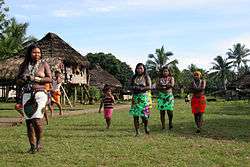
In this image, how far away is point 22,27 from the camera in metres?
38.7

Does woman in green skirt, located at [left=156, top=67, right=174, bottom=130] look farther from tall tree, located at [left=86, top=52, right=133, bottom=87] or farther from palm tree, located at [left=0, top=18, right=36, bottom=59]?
tall tree, located at [left=86, top=52, right=133, bottom=87]

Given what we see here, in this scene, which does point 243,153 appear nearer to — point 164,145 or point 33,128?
point 164,145

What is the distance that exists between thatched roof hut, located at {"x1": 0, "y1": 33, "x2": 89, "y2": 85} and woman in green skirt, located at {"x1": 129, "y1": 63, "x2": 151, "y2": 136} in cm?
2113

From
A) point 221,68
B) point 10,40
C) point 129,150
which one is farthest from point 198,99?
point 221,68

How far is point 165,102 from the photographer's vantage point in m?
12.1

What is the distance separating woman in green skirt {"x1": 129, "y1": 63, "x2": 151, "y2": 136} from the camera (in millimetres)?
10547

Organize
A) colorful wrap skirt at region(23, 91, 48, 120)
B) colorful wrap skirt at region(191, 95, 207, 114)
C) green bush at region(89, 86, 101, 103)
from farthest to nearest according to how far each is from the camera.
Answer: green bush at region(89, 86, 101, 103) → colorful wrap skirt at region(191, 95, 207, 114) → colorful wrap skirt at region(23, 91, 48, 120)

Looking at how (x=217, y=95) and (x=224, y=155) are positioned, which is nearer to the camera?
(x=224, y=155)

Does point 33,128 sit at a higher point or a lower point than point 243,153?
higher

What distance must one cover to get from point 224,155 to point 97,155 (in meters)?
2.26

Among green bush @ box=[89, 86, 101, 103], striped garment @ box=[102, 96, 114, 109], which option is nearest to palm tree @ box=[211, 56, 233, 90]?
green bush @ box=[89, 86, 101, 103]

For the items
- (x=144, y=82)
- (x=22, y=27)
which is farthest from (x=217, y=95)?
(x=144, y=82)

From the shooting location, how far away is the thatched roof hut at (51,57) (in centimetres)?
3247

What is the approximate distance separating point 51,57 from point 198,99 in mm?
21703
